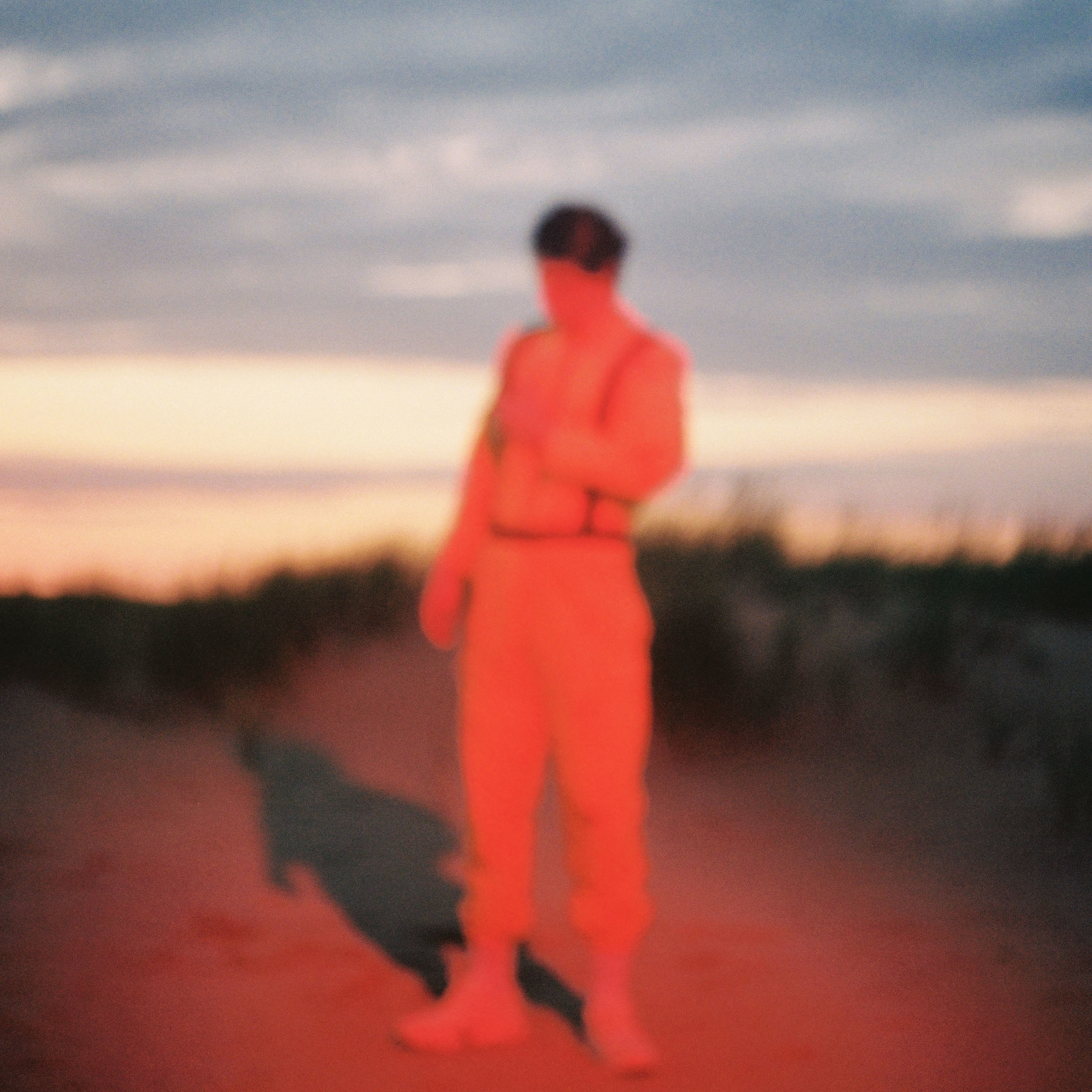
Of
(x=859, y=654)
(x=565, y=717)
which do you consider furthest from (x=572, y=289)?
(x=859, y=654)

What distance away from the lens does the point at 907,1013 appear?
453 centimetres

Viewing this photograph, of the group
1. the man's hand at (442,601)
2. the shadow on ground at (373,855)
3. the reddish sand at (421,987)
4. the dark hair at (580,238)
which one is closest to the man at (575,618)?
the dark hair at (580,238)

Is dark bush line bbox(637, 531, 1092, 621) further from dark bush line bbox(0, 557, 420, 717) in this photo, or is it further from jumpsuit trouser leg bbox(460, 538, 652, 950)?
jumpsuit trouser leg bbox(460, 538, 652, 950)

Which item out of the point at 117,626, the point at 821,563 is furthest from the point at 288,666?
the point at 821,563

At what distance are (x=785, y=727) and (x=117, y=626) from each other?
17.1 feet

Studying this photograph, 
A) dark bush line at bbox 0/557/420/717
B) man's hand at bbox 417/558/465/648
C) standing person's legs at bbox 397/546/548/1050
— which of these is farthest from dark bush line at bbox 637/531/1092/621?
standing person's legs at bbox 397/546/548/1050

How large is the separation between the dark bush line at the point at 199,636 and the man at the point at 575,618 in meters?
5.06

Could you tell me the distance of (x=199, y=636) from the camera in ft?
30.2

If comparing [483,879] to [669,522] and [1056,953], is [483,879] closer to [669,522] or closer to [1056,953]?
[1056,953]

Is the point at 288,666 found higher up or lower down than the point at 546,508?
lower down

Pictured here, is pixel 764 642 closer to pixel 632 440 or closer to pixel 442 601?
pixel 442 601

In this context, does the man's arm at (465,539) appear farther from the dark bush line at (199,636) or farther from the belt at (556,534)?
the dark bush line at (199,636)

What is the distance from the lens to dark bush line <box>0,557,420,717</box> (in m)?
8.87

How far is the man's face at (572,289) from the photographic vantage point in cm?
381
